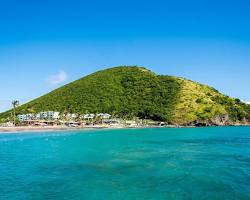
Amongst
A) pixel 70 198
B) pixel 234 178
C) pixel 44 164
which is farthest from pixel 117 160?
pixel 70 198

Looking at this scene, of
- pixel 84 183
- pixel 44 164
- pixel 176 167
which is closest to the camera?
pixel 84 183

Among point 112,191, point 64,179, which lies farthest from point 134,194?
point 64,179

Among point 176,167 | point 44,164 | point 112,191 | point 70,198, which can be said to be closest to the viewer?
point 70,198

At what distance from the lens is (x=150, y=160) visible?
55875 mm

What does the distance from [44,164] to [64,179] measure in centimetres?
1490

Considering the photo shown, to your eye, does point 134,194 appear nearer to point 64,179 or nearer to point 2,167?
point 64,179

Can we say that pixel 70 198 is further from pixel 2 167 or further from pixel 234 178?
pixel 2 167

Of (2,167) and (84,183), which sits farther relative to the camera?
(2,167)

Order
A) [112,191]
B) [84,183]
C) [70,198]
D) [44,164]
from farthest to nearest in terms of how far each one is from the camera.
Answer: [44,164] < [84,183] < [112,191] < [70,198]

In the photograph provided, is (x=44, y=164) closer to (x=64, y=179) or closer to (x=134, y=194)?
(x=64, y=179)

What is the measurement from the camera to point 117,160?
56.4 m

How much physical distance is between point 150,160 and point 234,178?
1792 cm

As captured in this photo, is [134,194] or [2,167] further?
[2,167]

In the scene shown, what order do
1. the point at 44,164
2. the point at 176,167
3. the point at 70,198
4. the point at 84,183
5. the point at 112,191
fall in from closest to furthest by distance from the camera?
the point at 70,198, the point at 112,191, the point at 84,183, the point at 176,167, the point at 44,164
